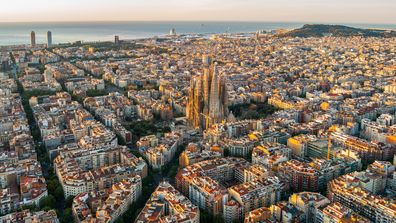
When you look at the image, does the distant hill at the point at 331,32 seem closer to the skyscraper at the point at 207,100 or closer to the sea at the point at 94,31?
the sea at the point at 94,31

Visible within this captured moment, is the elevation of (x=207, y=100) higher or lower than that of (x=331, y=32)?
lower

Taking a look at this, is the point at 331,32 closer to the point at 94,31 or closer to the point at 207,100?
the point at 207,100

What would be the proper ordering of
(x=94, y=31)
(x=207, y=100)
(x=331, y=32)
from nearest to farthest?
(x=207, y=100), (x=331, y=32), (x=94, y=31)

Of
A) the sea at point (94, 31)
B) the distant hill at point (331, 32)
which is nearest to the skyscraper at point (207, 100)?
the distant hill at point (331, 32)

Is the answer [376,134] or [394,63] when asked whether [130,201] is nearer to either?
[376,134]

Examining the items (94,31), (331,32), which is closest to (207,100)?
(331,32)

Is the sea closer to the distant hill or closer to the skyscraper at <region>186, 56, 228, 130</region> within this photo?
the distant hill

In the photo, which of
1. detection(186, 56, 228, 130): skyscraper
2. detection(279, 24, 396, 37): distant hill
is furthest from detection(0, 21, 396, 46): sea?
detection(186, 56, 228, 130): skyscraper

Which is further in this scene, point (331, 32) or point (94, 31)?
point (94, 31)
